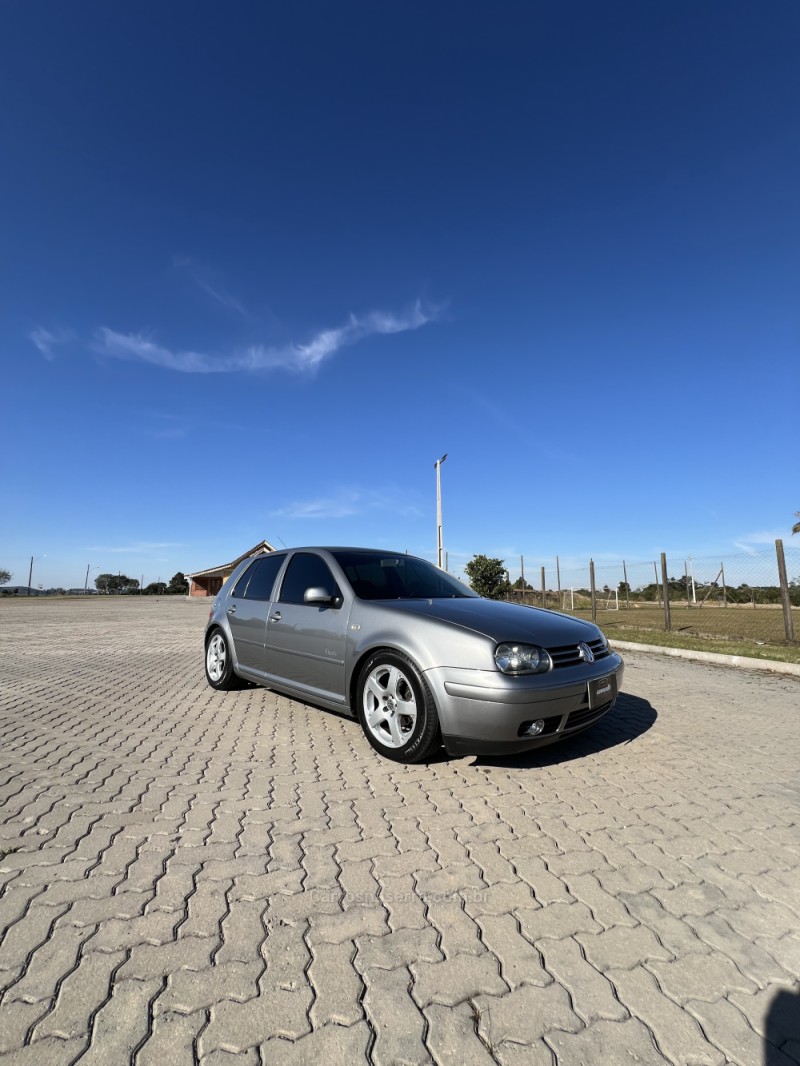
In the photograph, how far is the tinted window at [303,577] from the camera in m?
4.84

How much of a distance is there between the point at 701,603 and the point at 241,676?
19499 millimetres

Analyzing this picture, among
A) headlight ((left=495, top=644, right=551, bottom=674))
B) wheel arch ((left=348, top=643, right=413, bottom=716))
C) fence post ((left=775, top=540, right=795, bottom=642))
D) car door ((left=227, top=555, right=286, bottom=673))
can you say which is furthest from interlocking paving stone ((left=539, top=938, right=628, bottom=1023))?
fence post ((left=775, top=540, right=795, bottom=642))

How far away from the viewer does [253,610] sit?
5.54 meters

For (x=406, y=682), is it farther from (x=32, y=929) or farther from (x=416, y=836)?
(x=32, y=929)

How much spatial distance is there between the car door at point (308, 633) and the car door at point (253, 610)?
18 cm

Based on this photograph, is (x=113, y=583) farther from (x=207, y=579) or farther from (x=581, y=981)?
(x=581, y=981)

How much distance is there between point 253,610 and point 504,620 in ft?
9.30

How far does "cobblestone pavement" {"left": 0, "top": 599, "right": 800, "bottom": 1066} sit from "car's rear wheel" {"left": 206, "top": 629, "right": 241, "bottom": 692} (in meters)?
1.77

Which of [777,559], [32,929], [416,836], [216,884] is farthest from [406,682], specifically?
[777,559]

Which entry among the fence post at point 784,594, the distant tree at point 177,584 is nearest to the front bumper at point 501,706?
the fence post at point 784,594

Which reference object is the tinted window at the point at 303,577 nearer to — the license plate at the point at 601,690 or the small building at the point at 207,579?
the license plate at the point at 601,690

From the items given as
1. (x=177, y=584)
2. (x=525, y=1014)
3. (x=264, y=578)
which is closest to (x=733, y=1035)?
(x=525, y=1014)

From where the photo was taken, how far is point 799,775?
12.3ft

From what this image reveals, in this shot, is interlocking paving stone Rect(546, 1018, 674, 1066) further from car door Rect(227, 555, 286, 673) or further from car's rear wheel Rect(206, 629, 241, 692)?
car's rear wheel Rect(206, 629, 241, 692)
